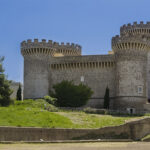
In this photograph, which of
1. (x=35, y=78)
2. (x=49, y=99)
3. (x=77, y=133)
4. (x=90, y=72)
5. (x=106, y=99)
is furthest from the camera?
(x=90, y=72)

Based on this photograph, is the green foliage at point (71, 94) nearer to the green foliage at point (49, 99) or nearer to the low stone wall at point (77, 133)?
the green foliage at point (49, 99)

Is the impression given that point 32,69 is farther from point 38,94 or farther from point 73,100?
point 73,100

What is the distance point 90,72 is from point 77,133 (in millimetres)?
25823

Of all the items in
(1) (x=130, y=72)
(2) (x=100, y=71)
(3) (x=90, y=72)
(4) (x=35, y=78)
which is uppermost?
Answer: (2) (x=100, y=71)

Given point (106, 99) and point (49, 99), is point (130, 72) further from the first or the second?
point (49, 99)

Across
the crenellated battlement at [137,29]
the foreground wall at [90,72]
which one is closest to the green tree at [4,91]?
the foreground wall at [90,72]

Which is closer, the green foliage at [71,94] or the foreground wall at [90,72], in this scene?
the green foliage at [71,94]

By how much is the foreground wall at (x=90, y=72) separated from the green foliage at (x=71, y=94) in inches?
67.2

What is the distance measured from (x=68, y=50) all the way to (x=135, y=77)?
13.4 meters

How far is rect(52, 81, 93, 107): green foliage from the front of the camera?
4494 cm

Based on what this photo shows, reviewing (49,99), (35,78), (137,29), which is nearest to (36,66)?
(35,78)

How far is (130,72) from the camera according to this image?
148 feet

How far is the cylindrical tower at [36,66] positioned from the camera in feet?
154

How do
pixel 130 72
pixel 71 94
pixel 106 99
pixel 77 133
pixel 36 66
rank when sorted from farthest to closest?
pixel 36 66, pixel 106 99, pixel 71 94, pixel 130 72, pixel 77 133
